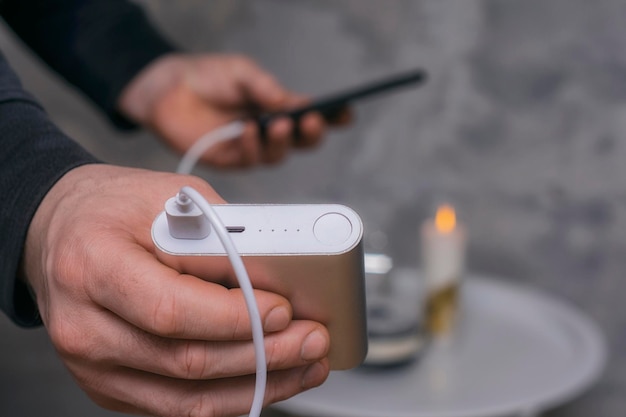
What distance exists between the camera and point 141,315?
0.32m

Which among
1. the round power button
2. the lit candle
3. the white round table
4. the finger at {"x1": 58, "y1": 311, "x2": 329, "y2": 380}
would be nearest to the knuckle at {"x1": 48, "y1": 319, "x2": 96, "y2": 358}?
the finger at {"x1": 58, "y1": 311, "x2": 329, "y2": 380}

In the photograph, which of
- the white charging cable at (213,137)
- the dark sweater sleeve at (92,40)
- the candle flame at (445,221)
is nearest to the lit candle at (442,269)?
the candle flame at (445,221)

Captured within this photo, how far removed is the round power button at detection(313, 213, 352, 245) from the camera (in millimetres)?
323

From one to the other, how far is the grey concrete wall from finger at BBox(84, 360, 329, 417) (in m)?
0.57

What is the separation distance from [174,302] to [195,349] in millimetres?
31

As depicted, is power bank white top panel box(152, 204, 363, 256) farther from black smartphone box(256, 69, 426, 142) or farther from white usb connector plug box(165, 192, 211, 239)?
black smartphone box(256, 69, 426, 142)

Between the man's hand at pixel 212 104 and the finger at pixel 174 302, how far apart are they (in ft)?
1.57

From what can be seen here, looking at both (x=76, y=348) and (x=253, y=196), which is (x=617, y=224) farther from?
(x=76, y=348)

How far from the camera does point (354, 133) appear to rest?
1083mm

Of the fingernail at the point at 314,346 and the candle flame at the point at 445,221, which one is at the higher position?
the candle flame at the point at 445,221

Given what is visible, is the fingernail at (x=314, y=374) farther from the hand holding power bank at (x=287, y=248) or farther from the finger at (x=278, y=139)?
the finger at (x=278, y=139)

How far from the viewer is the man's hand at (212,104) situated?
0.81 m

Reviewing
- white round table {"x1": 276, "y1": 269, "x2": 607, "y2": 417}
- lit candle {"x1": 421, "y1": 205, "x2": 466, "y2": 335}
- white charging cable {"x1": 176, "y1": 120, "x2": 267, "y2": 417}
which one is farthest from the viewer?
lit candle {"x1": 421, "y1": 205, "x2": 466, "y2": 335}

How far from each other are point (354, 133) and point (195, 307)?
0.78 m
